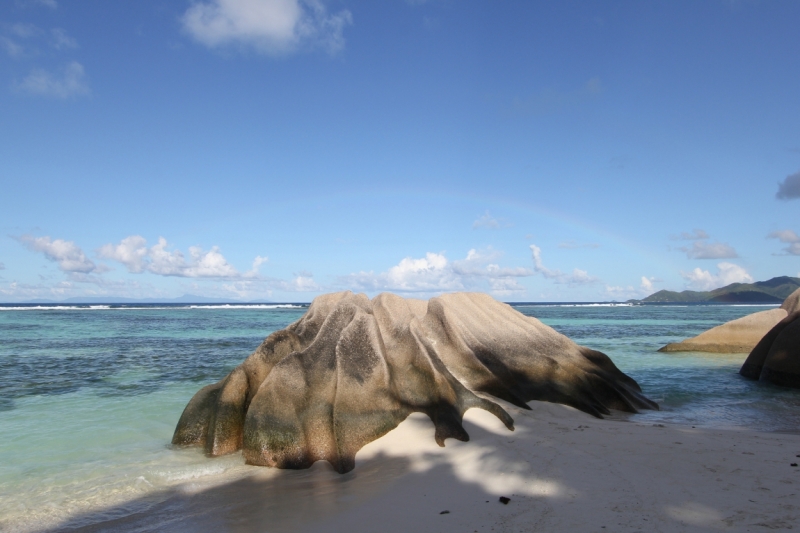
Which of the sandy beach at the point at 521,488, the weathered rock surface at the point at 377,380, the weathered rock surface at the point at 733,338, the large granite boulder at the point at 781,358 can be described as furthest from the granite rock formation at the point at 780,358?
the sandy beach at the point at 521,488

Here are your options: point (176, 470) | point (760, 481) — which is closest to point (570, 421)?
point (760, 481)

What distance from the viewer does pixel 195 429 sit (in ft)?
26.4

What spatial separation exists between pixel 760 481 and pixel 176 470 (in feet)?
22.7

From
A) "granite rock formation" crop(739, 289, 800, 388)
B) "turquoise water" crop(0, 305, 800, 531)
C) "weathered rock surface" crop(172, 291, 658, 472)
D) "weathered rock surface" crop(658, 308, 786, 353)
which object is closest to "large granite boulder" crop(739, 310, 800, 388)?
"granite rock formation" crop(739, 289, 800, 388)

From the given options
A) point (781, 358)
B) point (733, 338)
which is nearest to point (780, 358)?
point (781, 358)

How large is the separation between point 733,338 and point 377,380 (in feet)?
57.5

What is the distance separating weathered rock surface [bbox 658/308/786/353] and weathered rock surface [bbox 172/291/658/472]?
36.5 ft

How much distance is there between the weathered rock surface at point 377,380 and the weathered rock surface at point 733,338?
36.5ft

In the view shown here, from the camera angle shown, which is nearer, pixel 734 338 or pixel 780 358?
pixel 780 358

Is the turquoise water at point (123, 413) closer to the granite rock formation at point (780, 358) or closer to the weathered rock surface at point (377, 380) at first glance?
the granite rock formation at point (780, 358)

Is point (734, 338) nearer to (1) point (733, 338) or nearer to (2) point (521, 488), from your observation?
(1) point (733, 338)

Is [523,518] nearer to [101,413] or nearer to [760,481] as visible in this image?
[760,481]

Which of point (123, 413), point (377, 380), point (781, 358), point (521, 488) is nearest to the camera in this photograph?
point (521, 488)

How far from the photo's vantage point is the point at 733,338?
756 inches
